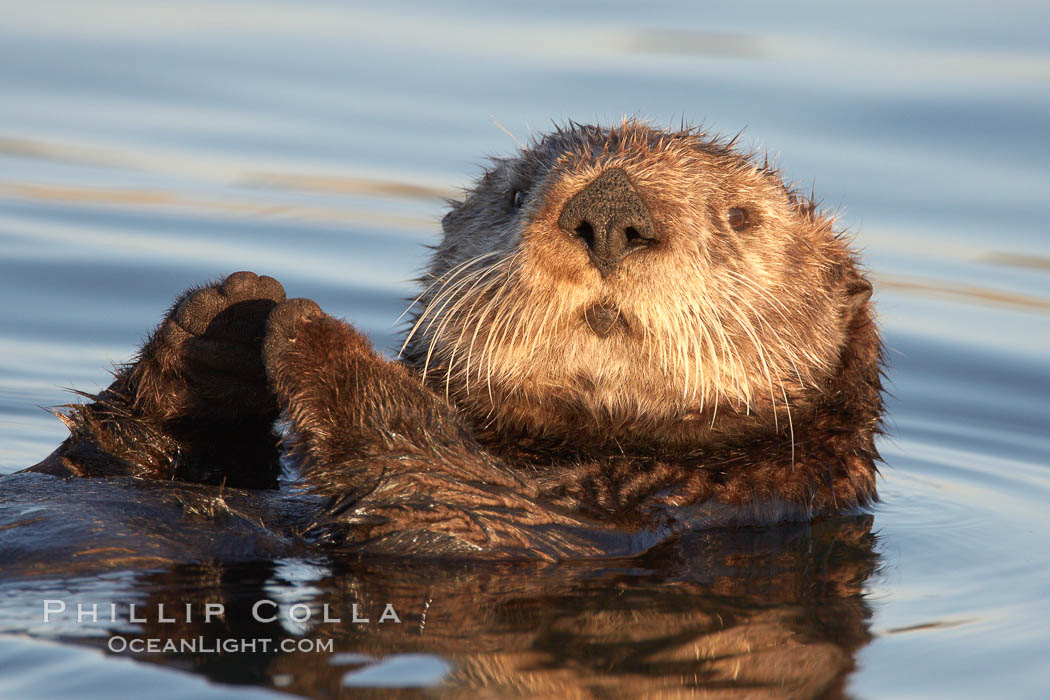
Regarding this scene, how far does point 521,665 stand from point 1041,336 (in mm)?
5510

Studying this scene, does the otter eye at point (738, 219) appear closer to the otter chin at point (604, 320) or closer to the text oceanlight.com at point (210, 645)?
the otter chin at point (604, 320)

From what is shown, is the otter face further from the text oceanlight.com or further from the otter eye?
the text oceanlight.com

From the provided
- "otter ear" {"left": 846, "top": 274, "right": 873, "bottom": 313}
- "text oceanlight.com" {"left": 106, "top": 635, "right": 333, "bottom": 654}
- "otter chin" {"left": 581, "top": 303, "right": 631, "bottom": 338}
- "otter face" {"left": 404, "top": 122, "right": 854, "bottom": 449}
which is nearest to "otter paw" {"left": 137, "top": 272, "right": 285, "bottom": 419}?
"otter face" {"left": 404, "top": 122, "right": 854, "bottom": 449}

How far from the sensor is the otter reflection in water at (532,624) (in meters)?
3.81

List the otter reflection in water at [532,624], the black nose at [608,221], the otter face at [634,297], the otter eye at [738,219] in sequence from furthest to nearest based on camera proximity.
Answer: the otter eye at [738,219] < the otter face at [634,297] < the black nose at [608,221] < the otter reflection in water at [532,624]

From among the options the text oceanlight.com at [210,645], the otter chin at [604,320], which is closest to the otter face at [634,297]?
the otter chin at [604,320]

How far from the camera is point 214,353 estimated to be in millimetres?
5023

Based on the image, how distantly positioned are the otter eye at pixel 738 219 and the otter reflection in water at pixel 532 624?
1.12 metres

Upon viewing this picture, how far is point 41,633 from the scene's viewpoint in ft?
12.7

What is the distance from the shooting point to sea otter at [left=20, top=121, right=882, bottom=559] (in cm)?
459

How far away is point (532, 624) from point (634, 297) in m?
1.08

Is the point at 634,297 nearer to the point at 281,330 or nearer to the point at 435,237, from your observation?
the point at 281,330

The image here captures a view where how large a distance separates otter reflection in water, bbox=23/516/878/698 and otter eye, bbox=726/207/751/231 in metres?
1.12

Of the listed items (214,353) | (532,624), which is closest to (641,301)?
(532,624)
